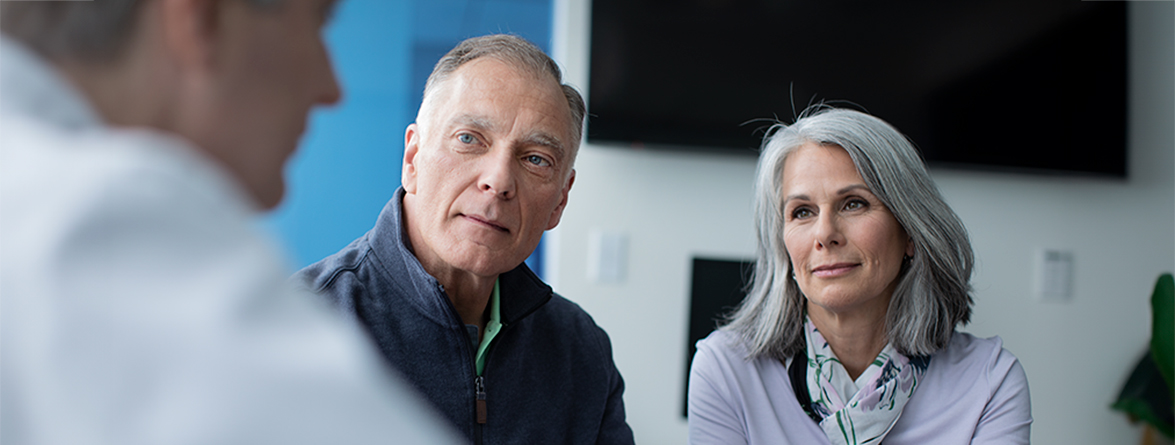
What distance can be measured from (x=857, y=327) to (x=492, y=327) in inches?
31.5

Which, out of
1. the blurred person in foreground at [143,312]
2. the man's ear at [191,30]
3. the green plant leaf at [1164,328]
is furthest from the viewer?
the green plant leaf at [1164,328]

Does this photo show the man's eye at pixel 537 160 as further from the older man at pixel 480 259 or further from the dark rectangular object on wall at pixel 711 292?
the dark rectangular object on wall at pixel 711 292

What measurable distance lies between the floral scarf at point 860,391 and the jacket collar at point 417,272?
0.61 m

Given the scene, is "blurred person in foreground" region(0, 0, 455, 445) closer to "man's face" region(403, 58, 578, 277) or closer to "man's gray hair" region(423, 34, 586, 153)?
"man's face" region(403, 58, 578, 277)

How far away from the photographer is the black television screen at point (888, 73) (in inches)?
93.0

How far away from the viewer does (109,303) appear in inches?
12.0

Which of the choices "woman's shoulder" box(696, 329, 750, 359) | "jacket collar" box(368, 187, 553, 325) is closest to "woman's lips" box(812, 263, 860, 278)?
"woman's shoulder" box(696, 329, 750, 359)

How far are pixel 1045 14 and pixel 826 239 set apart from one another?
5.62 feet

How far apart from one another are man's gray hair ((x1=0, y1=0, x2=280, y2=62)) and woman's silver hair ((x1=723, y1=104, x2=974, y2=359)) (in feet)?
4.50

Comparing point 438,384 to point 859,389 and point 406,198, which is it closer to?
point 406,198

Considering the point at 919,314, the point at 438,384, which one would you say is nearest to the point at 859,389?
the point at 919,314

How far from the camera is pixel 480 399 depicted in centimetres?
125

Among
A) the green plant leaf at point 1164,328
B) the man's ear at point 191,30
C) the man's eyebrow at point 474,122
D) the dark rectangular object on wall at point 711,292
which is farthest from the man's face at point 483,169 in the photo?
the green plant leaf at point 1164,328

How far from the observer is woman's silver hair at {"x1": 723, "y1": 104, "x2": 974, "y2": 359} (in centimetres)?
155
